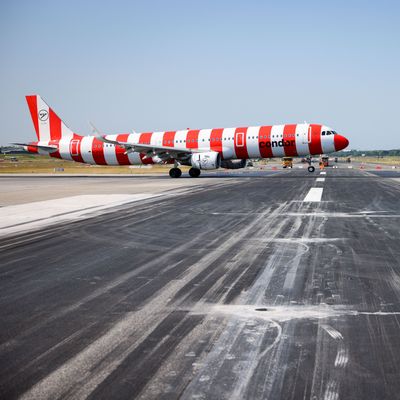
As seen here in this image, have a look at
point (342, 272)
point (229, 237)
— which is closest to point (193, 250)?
point (229, 237)

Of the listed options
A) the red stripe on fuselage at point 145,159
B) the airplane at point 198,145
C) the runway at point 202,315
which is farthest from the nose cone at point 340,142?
the runway at point 202,315

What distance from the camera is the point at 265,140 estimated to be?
35.6 m

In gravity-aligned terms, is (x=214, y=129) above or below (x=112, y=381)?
above

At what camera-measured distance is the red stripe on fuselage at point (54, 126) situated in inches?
1747

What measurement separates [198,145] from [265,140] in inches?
229

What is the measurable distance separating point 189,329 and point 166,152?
33033 millimetres

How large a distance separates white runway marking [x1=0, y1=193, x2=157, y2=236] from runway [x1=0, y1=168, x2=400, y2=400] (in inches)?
94.0

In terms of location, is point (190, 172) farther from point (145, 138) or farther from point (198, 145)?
point (145, 138)

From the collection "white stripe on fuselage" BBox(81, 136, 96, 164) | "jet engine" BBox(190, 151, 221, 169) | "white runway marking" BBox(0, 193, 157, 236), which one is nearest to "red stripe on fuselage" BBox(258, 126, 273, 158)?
"jet engine" BBox(190, 151, 221, 169)

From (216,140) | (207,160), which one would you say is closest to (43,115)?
(216,140)

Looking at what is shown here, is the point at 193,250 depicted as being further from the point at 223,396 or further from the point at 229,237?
the point at 223,396

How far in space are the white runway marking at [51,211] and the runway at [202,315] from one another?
2387mm

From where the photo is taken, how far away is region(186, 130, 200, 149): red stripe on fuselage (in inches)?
1501

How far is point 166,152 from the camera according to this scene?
122ft
